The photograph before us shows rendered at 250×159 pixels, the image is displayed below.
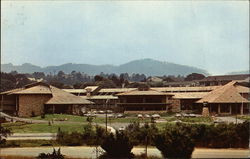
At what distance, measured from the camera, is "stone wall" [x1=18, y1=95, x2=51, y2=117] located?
11266 mm

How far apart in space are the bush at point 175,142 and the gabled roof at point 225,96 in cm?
80

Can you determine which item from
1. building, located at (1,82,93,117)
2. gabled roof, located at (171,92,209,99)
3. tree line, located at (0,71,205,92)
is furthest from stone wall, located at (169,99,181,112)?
building, located at (1,82,93,117)

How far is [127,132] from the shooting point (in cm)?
1109

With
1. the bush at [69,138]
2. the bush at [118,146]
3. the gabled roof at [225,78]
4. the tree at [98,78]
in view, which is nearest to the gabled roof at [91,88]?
the tree at [98,78]

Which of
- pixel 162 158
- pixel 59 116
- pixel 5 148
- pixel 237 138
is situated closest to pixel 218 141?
pixel 237 138

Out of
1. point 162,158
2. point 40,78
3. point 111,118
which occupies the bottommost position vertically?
point 162,158

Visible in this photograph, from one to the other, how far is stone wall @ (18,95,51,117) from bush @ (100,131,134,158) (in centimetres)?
140

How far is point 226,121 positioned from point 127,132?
1.87m

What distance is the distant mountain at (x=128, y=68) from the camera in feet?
37.0

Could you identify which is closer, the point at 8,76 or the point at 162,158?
the point at 162,158

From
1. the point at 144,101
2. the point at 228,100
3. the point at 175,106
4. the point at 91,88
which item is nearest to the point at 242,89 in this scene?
the point at 228,100

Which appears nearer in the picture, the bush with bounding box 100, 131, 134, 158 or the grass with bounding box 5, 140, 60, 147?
the bush with bounding box 100, 131, 134, 158

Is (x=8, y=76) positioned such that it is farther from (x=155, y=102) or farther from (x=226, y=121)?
(x=226, y=121)

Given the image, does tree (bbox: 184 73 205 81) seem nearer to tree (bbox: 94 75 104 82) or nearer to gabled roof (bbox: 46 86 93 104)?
tree (bbox: 94 75 104 82)
